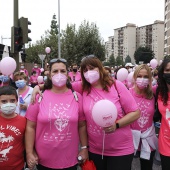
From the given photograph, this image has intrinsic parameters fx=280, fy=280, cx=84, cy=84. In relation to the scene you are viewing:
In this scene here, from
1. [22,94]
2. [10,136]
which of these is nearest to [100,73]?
[10,136]

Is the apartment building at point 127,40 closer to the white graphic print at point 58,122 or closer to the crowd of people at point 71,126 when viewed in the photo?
the crowd of people at point 71,126

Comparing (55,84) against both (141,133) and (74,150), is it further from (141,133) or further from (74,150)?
(141,133)

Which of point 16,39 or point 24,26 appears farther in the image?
point 24,26

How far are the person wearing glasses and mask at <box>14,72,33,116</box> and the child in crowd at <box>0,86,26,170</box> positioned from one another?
68.4 inches

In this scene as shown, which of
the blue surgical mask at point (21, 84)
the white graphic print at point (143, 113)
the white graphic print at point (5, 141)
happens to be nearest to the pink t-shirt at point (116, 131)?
the white graphic print at point (143, 113)

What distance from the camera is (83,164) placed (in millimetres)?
2957

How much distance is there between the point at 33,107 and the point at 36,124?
18cm

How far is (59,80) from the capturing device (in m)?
2.87

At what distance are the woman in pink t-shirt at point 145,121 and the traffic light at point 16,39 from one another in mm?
6793

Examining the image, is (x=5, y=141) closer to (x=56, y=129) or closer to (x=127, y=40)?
(x=56, y=129)

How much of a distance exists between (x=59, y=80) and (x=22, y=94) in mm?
2401

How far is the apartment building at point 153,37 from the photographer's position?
5300 inches

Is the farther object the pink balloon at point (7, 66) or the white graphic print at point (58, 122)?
the pink balloon at point (7, 66)

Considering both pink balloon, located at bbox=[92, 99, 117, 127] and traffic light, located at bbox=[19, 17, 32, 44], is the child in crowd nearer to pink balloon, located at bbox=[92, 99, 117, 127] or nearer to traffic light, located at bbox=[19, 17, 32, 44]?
pink balloon, located at bbox=[92, 99, 117, 127]
